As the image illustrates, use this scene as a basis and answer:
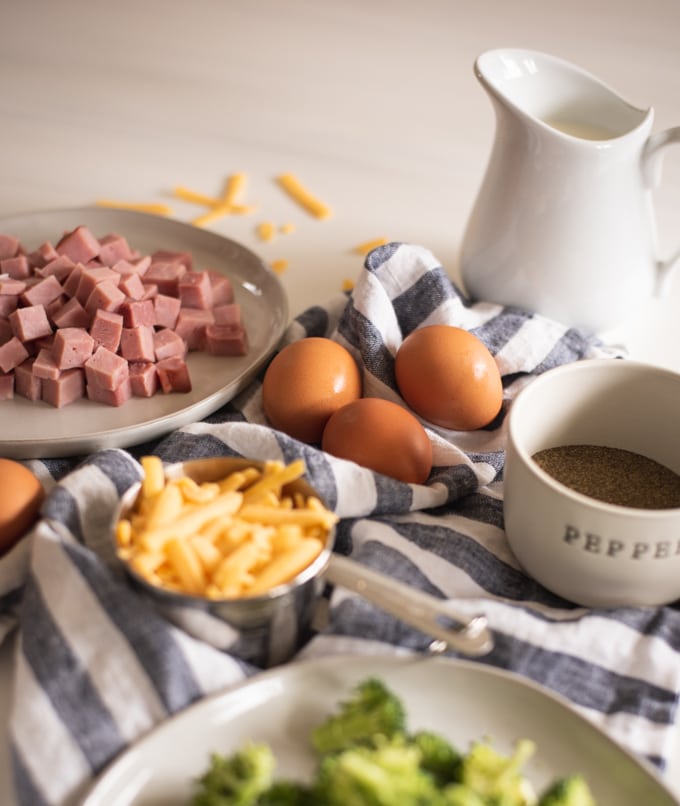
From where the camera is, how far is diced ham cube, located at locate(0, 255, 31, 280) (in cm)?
152

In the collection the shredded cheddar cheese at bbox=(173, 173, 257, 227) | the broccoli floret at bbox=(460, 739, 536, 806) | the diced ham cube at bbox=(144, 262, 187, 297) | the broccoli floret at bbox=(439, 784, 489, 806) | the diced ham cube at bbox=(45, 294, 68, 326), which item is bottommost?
the broccoli floret at bbox=(460, 739, 536, 806)

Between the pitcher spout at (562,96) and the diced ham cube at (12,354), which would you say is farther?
the pitcher spout at (562,96)

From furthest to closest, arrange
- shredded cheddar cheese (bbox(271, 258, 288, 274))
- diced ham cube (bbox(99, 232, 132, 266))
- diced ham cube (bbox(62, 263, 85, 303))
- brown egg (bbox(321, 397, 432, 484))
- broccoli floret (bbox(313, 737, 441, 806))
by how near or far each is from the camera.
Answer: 1. shredded cheddar cheese (bbox(271, 258, 288, 274))
2. diced ham cube (bbox(99, 232, 132, 266))
3. diced ham cube (bbox(62, 263, 85, 303))
4. brown egg (bbox(321, 397, 432, 484))
5. broccoli floret (bbox(313, 737, 441, 806))

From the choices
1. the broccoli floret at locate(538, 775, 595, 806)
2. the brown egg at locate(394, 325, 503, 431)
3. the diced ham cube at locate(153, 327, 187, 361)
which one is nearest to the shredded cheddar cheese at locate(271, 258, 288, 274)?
the diced ham cube at locate(153, 327, 187, 361)

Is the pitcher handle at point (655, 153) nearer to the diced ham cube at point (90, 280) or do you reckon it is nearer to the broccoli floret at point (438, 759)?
the diced ham cube at point (90, 280)

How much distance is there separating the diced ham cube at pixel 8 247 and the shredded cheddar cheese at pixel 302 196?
554mm

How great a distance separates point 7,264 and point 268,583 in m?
0.75

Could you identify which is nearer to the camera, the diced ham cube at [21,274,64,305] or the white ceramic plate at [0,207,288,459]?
the white ceramic plate at [0,207,288,459]

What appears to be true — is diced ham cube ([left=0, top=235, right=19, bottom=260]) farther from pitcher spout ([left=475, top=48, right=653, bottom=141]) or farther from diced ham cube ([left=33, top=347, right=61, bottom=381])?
pitcher spout ([left=475, top=48, right=653, bottom=141])

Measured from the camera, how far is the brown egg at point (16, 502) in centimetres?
114

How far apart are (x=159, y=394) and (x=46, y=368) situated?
153 millimetres

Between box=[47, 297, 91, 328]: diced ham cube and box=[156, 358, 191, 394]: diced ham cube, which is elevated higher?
box=[47, 297, 91, 328]: diced ham cube

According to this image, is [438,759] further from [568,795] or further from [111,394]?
[111,394]

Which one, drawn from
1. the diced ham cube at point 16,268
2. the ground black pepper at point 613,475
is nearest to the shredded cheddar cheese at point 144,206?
the diced ham cube at point 16,268
